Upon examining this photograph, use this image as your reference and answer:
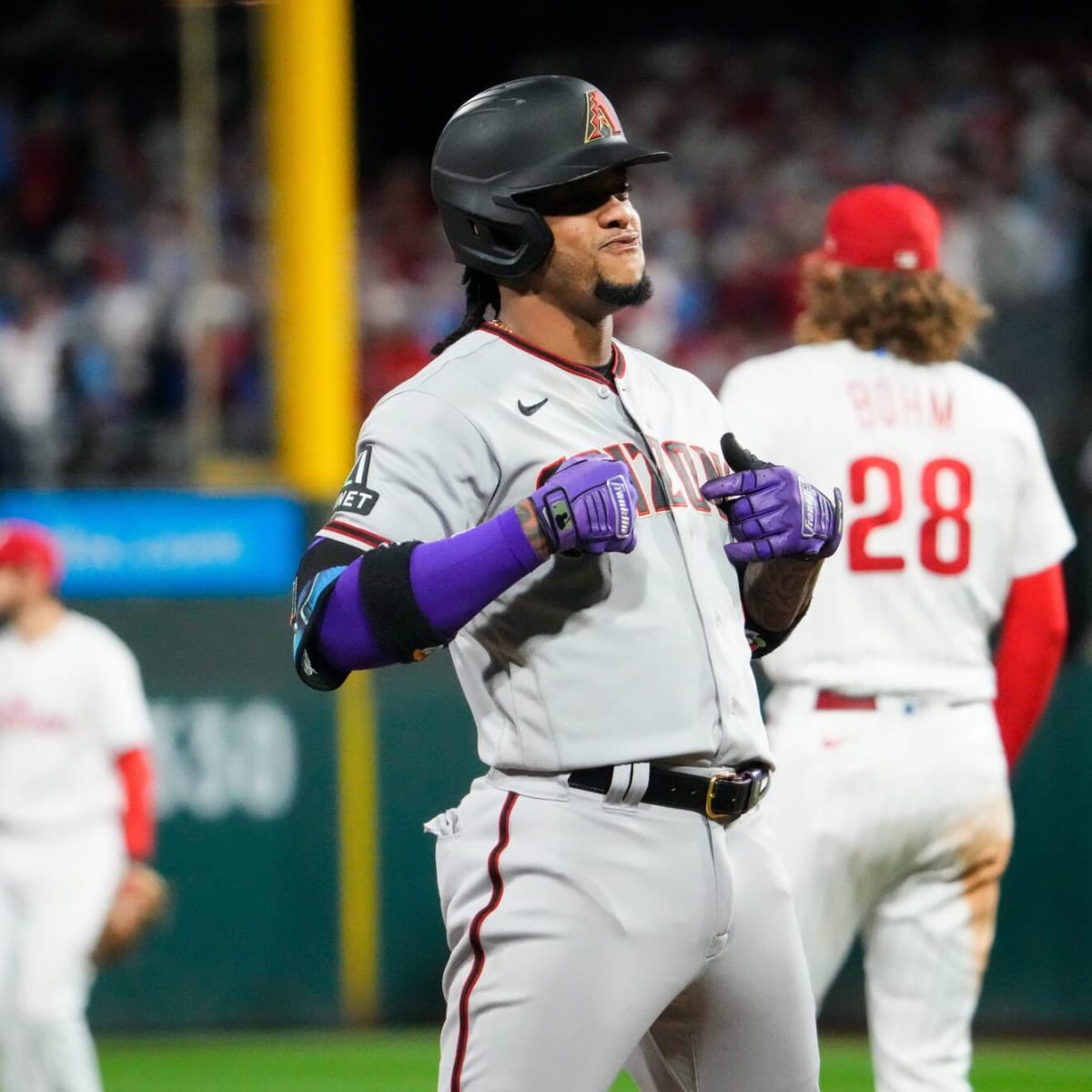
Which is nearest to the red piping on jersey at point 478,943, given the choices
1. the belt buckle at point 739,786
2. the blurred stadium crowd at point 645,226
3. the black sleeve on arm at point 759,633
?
the belt buckle at point 739,786

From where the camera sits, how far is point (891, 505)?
3.68m

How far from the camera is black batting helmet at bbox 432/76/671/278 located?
269cm

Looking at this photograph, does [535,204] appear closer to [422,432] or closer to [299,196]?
[422,432]

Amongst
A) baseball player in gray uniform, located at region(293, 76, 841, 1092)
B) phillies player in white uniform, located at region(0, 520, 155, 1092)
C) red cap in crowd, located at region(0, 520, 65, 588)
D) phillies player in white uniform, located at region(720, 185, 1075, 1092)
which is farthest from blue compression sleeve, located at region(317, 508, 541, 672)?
red cap in crowd, located at region(0, 520, 65, 588)

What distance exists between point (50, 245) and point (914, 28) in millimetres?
6009

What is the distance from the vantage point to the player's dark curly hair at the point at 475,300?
2.92m

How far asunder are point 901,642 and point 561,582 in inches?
48.3

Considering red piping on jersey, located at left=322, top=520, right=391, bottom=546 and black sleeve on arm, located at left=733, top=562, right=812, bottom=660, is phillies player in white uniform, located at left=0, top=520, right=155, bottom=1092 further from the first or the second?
red piping on jersey, located at left=322, top=520, right=391, bottom=546

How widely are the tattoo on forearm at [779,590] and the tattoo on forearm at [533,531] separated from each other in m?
0.44

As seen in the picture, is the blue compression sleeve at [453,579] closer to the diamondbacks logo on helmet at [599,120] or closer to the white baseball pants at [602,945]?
the white baseball pants at [602,945]

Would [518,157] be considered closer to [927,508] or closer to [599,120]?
[599,120]

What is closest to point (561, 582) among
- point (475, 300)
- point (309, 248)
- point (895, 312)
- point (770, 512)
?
point (770, 512)

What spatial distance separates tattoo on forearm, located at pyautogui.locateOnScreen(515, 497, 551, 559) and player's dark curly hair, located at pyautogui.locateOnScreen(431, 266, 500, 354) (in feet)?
1.69

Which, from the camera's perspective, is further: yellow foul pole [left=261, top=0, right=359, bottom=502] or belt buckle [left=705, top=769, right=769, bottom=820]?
yellow foul pole [left=261, top=0, right=359, bottom=502]
